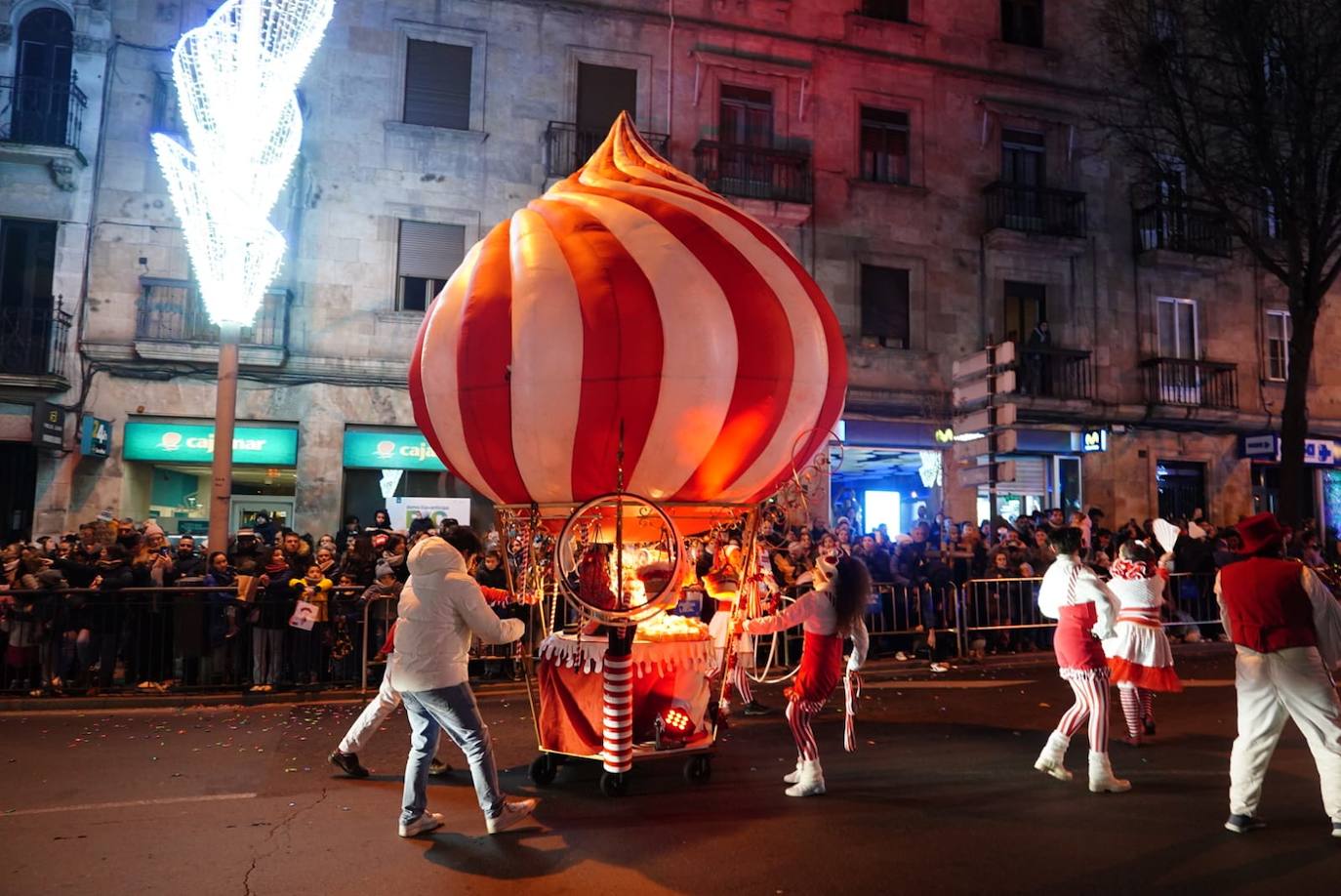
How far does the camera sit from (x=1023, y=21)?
2075cm

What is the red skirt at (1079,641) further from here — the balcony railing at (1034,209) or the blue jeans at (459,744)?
the balcony railing at (1034,209)

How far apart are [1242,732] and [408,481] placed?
1380 cm

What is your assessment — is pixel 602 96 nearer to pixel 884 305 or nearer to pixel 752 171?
pixel 752 171

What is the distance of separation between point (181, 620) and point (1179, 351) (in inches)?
824

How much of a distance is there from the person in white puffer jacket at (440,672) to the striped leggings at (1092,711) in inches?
154

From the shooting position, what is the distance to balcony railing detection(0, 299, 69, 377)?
1488 cm

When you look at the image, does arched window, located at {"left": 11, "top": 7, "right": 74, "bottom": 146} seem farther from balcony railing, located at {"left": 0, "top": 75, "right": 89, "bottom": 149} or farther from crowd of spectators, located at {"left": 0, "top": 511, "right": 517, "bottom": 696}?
crowd of spectators, located at {"left": 0, "top": 511, "right": 517, "bottom": 696}

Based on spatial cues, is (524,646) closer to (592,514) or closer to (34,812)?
(592,514)

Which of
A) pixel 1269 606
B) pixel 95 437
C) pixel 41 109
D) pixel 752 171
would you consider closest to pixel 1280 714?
pixel 1269 606

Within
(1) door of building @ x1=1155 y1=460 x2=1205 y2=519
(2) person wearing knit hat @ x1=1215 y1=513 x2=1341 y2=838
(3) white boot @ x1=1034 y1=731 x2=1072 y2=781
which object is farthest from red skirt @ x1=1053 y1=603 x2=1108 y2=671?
(1) door of building @ x1=1155 y1=460 x2=1205 y2=519

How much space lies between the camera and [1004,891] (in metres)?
4.59

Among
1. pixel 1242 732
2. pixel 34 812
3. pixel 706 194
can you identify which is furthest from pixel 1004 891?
pixel 34 812

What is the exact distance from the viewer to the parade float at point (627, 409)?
5.87 metres

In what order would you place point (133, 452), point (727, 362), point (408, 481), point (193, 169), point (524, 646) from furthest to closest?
point (408, 481), point (133, 452), point (193, 169), point (524, 646), point (727, 362)
